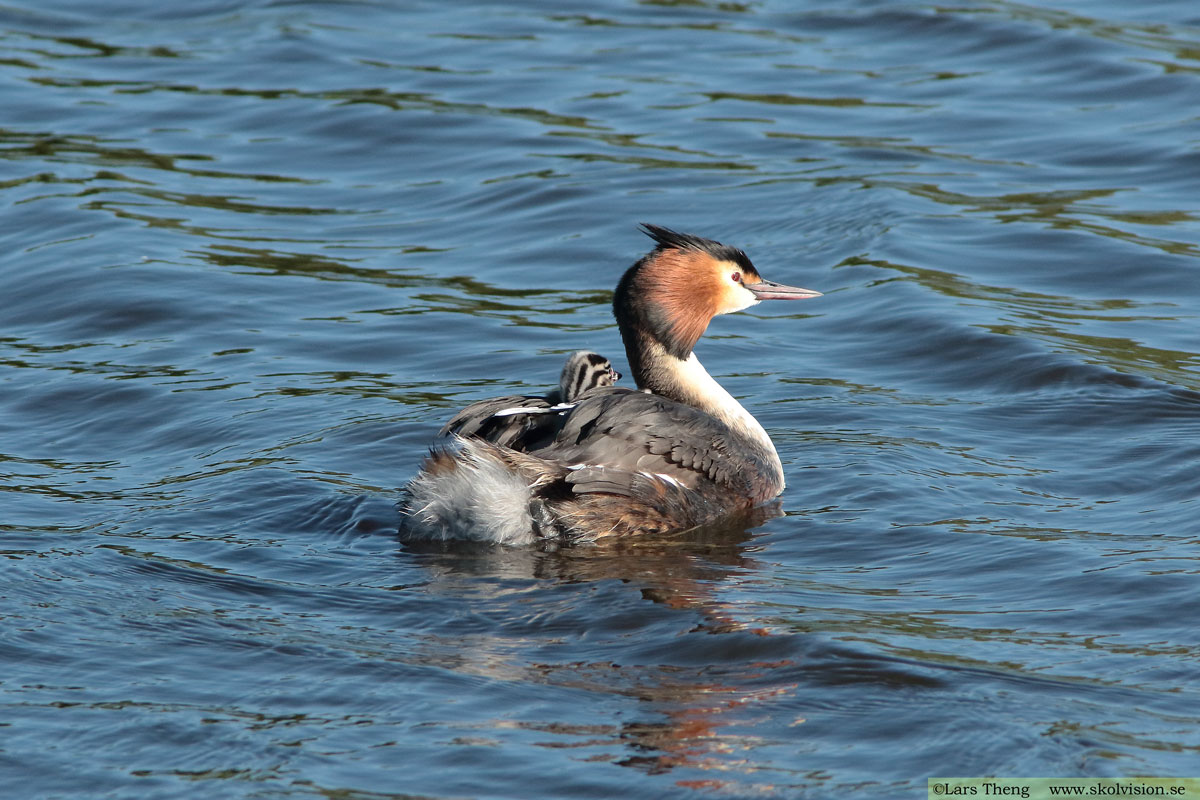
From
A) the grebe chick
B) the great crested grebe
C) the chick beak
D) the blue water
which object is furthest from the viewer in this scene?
the chick beak

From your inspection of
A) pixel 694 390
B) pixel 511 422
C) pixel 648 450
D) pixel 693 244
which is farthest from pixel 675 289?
pixel 511 422

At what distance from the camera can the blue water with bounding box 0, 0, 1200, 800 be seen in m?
5.17

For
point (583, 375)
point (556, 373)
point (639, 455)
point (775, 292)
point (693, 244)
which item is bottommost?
point (556, 373)

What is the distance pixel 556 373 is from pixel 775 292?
4.94 ft

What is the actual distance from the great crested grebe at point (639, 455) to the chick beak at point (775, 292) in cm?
17

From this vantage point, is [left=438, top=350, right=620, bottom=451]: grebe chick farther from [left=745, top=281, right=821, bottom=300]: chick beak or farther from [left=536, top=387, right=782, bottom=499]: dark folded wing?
[left=745, top=281, right=821, bottom=300]: chick beak

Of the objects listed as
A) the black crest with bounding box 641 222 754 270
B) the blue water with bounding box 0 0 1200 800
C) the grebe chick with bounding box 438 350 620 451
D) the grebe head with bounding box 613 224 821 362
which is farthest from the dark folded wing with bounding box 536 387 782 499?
the black crest with bounding box 641 222 754 270

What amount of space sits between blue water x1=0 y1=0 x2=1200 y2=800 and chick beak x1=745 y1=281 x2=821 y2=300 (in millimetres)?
708

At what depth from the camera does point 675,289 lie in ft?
24.9

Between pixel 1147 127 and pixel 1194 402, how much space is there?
5052 millimetres

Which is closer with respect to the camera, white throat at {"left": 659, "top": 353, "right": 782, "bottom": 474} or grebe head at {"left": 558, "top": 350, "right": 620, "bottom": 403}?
grebe head at {"left": 558, "top": 350, "right": 620, "bottom": 403}

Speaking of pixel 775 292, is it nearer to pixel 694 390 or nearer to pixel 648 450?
pixel 694 390

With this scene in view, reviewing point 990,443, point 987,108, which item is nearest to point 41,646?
point 990,443

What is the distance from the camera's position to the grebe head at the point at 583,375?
743 cm
